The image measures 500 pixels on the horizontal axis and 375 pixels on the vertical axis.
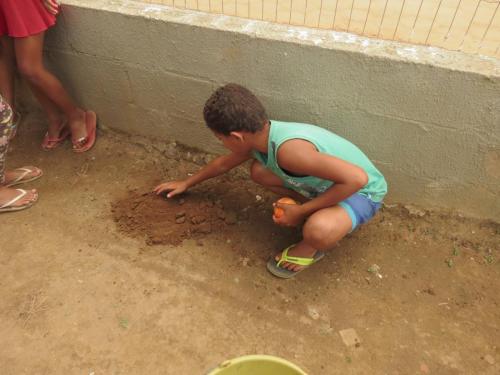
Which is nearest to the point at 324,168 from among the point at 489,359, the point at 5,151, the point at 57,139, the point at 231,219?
the point at 231,219

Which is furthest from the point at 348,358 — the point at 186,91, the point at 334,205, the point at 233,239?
the point at 186,91

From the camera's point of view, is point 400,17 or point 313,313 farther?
point 400,17

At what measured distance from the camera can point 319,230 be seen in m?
1.82

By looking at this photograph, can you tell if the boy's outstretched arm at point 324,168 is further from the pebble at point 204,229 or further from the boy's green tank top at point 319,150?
the pebble at point 204,229

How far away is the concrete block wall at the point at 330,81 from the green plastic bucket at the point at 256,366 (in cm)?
→ 126

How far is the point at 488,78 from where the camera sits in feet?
5.81

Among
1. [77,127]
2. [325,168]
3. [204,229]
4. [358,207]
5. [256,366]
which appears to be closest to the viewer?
[256,366]

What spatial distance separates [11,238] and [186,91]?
1249mm

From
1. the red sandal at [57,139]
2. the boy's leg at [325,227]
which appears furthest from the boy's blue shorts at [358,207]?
the red sandal at [57,139]

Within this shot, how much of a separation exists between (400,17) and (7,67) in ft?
7.85

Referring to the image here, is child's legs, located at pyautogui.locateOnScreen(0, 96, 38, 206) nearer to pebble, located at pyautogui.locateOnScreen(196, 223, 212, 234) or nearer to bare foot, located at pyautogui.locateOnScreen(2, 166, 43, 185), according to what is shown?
bare foot, located at pyautogui.locateOnScreen(2, 166, 43, 185)

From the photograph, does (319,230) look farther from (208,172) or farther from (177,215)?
(177,215)

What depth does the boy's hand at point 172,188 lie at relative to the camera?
228 cm

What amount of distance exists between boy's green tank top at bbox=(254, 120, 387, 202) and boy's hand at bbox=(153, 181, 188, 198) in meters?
0.49
